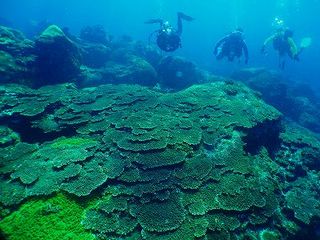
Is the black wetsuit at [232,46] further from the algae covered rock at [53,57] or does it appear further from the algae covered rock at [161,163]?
the algae covered rock at [53,57]

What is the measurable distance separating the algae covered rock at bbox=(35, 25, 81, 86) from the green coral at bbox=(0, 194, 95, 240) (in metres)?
7.59

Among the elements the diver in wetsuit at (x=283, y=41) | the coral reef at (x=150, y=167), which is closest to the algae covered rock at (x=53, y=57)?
the coral reef at (x=150, y=167)

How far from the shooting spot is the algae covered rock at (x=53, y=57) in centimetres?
1216

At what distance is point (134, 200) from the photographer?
568 cm

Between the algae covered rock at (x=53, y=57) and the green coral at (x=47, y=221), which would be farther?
the algae covered rock at (x=53, y=57)

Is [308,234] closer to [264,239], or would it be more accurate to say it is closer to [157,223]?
[264,239]

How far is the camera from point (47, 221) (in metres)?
5.06

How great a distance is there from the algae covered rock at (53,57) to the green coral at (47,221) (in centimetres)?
759

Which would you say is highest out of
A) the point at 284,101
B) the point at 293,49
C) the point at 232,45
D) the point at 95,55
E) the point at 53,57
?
the point at 232,45

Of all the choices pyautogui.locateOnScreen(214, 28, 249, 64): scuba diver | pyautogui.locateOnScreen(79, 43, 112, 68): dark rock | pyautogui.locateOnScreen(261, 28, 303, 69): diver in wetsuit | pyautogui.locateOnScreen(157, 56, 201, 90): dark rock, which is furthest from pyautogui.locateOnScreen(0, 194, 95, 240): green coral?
pyautogui.locateOnScreen(79, 43, 112, 68): dark rock

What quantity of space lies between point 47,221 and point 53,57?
343 inches

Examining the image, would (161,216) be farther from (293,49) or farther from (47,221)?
(293,49)

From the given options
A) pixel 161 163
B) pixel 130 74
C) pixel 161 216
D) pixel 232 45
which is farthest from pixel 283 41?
pixel 161 216

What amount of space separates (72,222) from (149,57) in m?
20.1
